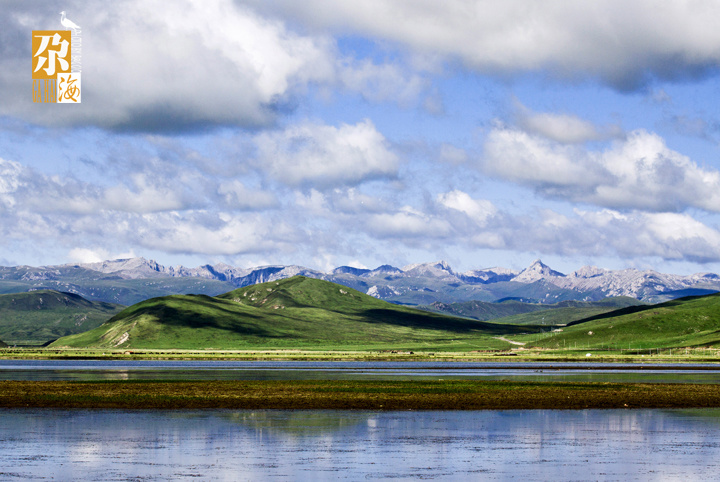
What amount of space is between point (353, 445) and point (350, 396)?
114 ft

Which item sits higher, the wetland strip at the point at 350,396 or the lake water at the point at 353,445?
the lake water at the point at 353,445

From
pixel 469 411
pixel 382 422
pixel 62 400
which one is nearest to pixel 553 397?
pixel 469 411

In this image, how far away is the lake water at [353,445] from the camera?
126 feet

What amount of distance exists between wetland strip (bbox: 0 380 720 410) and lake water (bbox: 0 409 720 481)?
21.9 feet

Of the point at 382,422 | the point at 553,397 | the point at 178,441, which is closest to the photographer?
the point at 178,441

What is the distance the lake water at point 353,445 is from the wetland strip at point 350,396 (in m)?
6.68

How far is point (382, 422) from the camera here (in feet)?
200

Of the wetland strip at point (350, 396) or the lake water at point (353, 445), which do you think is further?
the wetland strip at point (350, 396)

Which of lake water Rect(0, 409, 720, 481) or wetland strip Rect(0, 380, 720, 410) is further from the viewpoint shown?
wetland strip Rect(0, 380, 720, 410)

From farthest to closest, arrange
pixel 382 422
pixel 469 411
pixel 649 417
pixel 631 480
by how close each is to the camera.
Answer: pixel 469 411, pixel 649 417, pixel 382 422, pixel 631 480

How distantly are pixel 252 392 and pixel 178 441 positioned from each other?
126 feet

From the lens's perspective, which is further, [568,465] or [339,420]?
[339,420]

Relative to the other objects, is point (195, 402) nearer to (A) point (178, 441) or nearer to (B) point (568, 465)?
(A) point (178, 441)

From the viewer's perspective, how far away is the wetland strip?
2908 inches
